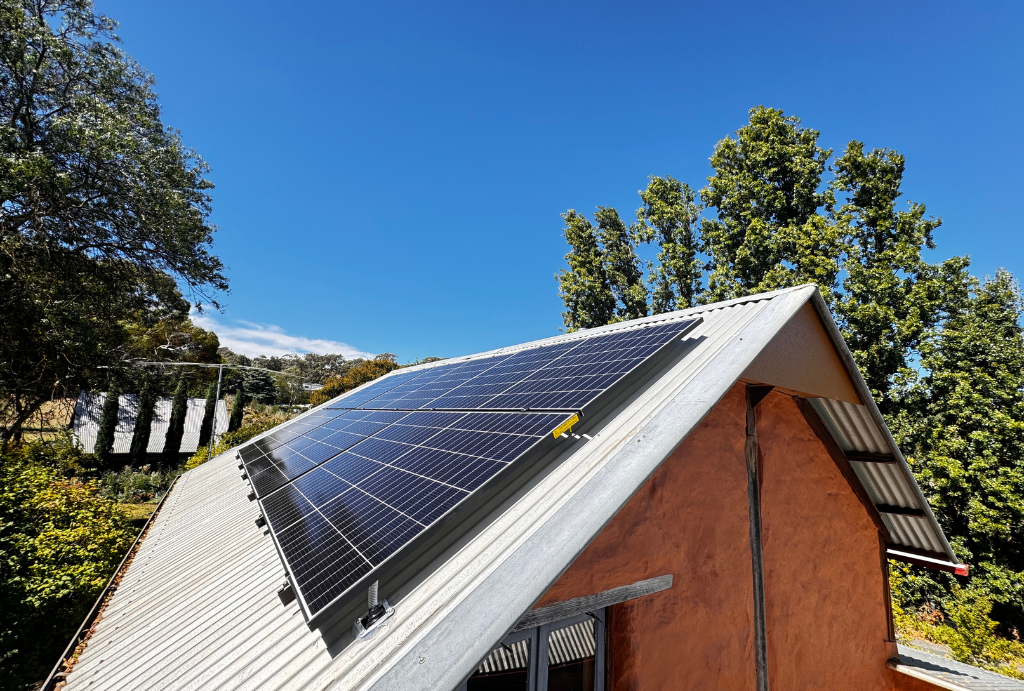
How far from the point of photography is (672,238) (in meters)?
29.7

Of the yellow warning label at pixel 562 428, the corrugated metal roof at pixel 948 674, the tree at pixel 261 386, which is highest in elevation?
the tree at pixel 261 386

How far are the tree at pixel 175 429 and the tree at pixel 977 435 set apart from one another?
47.4 meters

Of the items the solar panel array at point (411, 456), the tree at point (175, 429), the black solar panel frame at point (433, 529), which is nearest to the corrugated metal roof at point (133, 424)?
the tree at point (175, 429)

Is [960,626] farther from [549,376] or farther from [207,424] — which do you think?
[207,424]

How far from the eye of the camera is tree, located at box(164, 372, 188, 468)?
35.8m

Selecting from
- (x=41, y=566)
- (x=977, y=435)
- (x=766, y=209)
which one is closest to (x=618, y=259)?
(x=766, y=209)

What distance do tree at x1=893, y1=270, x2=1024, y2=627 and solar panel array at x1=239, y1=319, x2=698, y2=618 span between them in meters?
18.7

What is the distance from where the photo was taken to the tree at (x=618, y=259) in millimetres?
31453

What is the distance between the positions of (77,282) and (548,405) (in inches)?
740

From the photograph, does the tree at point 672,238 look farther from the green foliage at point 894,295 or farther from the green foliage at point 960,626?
the green foliage at point 960,626

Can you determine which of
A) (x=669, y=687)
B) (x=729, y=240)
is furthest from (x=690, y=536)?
(x=729, y=240)

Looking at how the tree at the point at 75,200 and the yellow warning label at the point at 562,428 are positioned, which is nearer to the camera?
the yellow warning label at the point at 562,428

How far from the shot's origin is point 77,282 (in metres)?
15.3

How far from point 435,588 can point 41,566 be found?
427 inches
